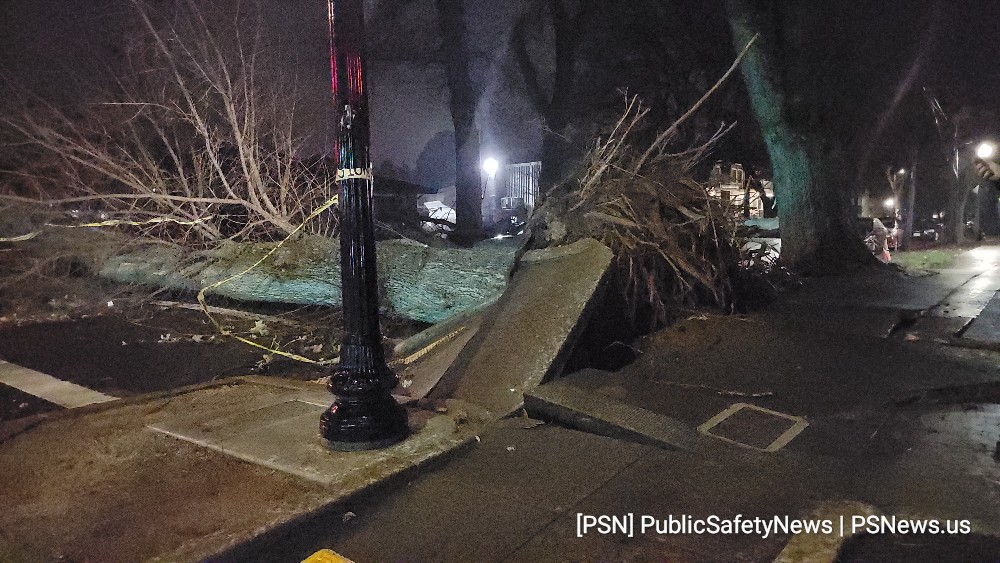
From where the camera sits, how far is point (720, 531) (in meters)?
3.08

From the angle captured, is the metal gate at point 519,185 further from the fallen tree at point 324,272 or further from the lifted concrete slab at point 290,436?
the lifted concrete slab at point 290,436

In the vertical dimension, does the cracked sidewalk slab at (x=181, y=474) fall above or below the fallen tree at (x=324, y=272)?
below

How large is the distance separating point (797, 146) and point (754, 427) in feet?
24.9

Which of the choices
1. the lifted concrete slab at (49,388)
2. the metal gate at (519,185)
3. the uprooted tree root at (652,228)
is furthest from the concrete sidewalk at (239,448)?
the metal gate at (519,185)

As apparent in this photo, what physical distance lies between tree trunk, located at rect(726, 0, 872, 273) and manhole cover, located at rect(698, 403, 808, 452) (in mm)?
6642

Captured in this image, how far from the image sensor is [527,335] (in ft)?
18.1

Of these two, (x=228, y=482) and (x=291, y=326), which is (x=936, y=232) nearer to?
(x=291, y=326)

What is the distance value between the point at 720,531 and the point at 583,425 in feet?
5.00

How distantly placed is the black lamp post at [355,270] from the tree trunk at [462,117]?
1683 centimetres

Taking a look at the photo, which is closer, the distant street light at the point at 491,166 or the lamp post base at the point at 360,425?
the lamp post base at the point at 360,425

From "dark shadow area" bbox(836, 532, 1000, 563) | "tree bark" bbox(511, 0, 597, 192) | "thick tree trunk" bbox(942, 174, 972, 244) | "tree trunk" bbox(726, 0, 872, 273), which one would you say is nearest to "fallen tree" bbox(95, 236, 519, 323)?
"dark shadow area" bbox(836, 532, 1000, 563)

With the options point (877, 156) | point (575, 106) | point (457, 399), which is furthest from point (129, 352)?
point (877, 156)

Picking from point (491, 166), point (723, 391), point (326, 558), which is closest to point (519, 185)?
point (491, 166)

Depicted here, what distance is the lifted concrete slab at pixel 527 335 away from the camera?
202 inches
